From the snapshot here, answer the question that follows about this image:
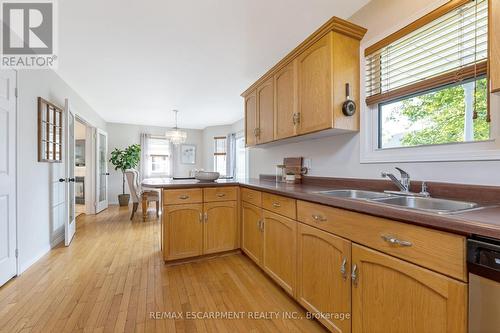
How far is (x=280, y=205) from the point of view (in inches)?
67.9

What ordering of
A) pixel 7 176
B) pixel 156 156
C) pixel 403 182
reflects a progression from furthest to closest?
pixel 156 156 < pixel 7 176 < pixel 403 182

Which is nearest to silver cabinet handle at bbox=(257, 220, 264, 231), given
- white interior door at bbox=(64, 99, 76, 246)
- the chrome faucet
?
the chrome faucet

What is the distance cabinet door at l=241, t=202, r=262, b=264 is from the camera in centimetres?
208

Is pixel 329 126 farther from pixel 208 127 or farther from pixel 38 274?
pixel 208 127

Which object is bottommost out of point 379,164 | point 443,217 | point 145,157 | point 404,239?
point 404,239

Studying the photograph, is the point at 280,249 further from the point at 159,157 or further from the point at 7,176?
the point at 159,157

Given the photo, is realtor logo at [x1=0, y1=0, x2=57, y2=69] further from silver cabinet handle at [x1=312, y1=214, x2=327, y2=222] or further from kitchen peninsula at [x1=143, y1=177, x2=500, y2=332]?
silver cabinet handle at [x1=312, y1=214, x2=327, y2=222]

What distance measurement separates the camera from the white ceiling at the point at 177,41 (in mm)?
1797

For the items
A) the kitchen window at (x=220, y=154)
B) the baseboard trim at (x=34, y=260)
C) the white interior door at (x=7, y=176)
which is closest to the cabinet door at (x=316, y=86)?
the white interior door at (x=7, y=176)

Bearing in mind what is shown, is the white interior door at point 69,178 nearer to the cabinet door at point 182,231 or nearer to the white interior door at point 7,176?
the white interior door at point 7,176

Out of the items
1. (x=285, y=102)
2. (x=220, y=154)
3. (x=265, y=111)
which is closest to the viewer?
(x=285, y=102)

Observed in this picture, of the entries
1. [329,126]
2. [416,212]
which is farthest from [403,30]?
[416,212]

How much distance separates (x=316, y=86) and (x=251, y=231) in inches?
59.4

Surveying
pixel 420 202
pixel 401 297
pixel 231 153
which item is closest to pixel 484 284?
pixel 401 297
